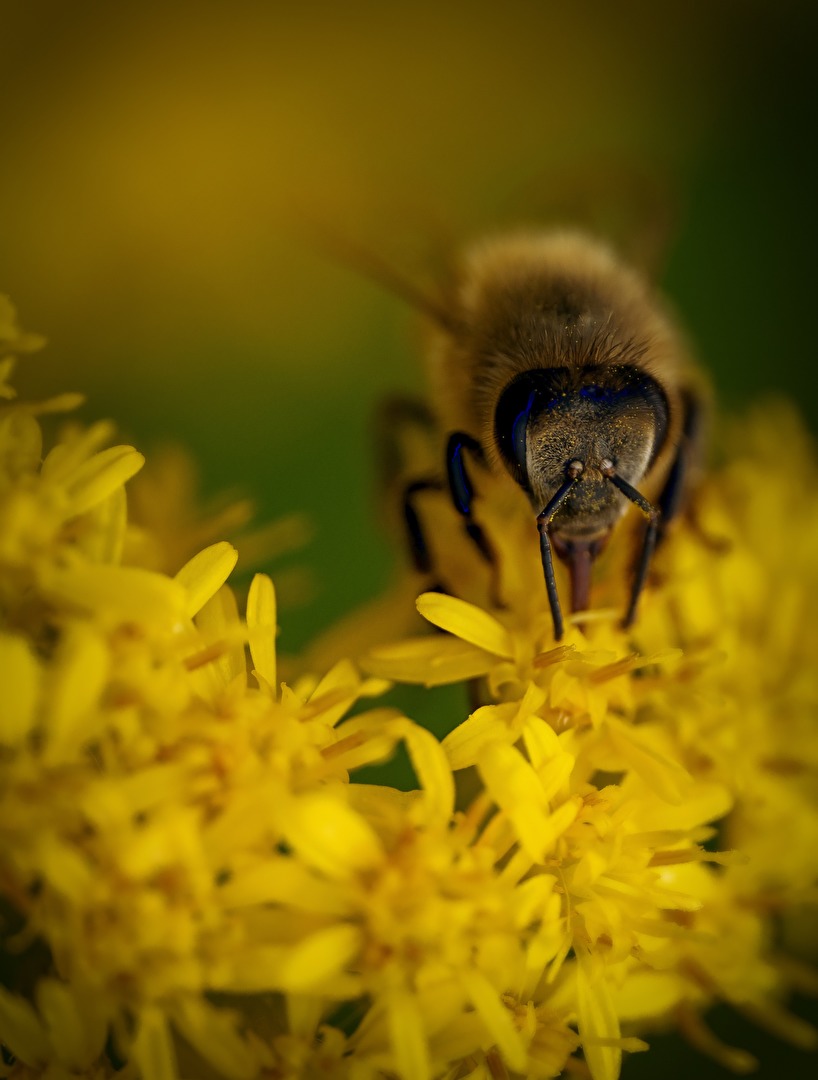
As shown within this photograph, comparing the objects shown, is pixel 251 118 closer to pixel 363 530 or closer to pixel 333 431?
pixel 333 431

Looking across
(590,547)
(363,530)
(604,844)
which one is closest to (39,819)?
(604,844)

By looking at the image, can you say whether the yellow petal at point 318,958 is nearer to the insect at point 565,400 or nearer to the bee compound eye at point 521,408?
the insect at point 565,400

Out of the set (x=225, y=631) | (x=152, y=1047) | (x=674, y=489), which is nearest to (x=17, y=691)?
(x=225, y=631)

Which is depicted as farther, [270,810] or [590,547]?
[590,547]

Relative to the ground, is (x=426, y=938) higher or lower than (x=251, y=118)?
lower

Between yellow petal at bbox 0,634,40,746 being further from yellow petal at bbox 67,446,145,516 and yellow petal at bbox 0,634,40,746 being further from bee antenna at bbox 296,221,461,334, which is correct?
bee antenna at bbox 296,221,461,334

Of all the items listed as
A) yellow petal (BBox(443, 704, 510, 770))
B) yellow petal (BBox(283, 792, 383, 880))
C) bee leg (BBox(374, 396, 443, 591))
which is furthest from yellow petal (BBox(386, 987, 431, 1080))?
bee leg (BBox(374, 396, 443, 591))

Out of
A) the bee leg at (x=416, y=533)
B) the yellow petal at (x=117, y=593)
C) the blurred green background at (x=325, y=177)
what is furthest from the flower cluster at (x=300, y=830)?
the blurred green background at (x=325, y=177)
